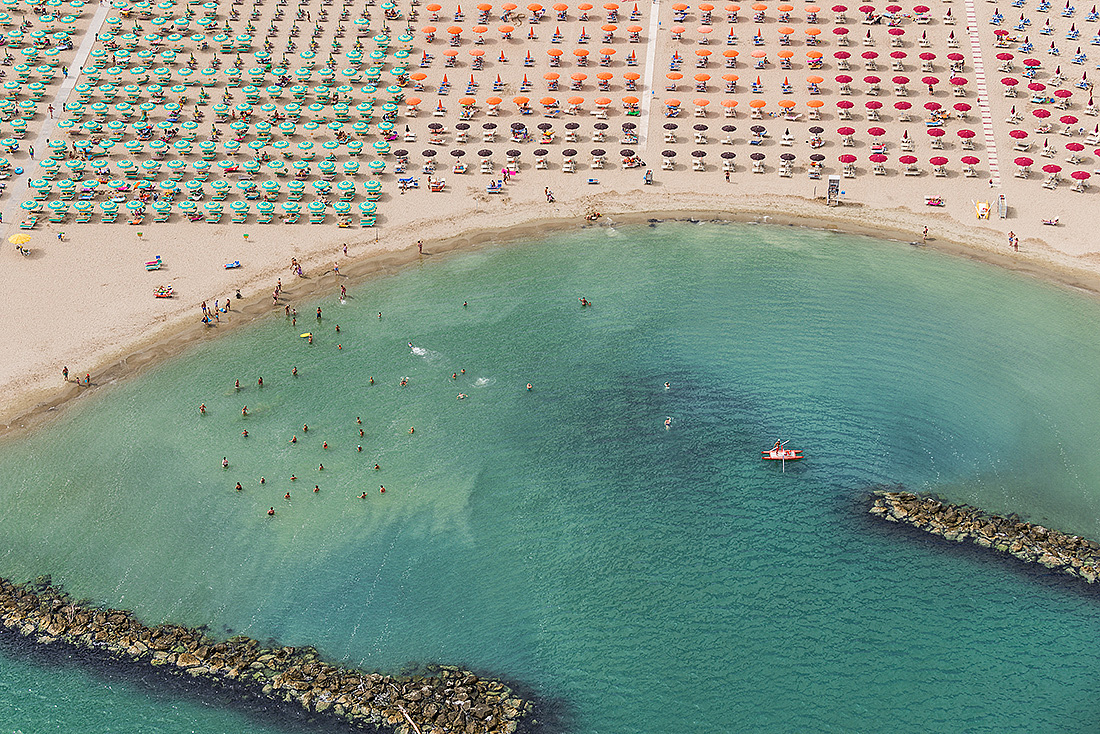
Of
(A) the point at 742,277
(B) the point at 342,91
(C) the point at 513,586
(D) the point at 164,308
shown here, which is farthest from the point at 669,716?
(B) the point at 342,91

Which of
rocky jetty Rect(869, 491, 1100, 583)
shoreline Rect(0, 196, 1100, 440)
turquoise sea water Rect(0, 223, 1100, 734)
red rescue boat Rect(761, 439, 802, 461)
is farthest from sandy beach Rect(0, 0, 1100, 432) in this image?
rocky jetty Rect(869, 491, 1100, 583)

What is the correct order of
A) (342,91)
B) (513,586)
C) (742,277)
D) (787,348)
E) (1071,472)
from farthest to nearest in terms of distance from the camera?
(342,91) < (742,277) < (787,348) < (1071,472) < (513,586)

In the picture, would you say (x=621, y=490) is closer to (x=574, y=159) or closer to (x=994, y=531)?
(x=994, y=531)

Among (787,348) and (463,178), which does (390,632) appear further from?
(463,178)

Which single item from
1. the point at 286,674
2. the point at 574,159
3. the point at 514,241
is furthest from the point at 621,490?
the point at 574,159

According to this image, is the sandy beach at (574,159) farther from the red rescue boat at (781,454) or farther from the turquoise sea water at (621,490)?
the red rescue boat at (781,454)
